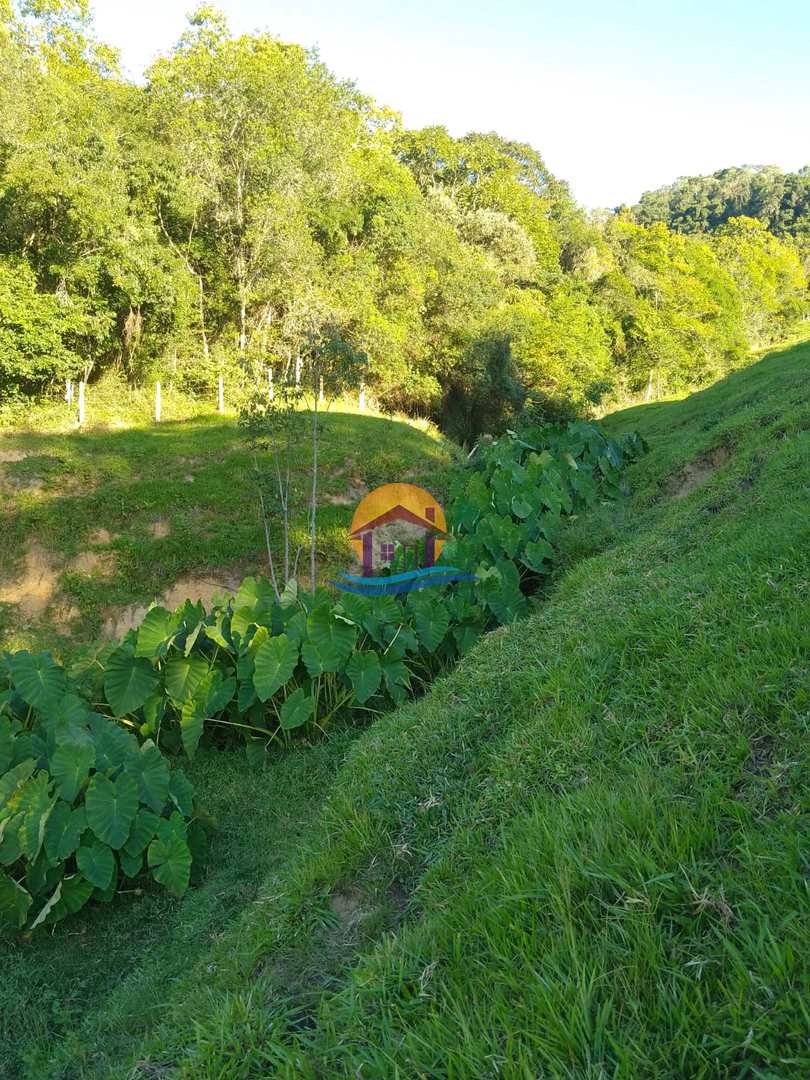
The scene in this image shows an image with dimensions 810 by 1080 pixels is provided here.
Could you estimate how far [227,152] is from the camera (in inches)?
696

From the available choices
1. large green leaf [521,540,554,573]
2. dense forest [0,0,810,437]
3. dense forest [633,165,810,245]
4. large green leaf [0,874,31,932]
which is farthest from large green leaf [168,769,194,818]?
dense forest [633,165,810,245]

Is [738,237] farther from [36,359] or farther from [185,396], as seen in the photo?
[36,359]

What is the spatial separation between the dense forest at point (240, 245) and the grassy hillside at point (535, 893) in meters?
6.47

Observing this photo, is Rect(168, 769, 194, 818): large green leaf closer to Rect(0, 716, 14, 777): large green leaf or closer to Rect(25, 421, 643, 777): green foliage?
Rect(25, 421, 643, 777): green foliage

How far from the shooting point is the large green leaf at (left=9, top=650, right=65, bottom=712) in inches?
165

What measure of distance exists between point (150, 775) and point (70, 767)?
1.35 feet

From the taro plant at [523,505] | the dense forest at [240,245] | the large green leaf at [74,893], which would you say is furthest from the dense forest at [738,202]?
the large green leaf at [74,893]

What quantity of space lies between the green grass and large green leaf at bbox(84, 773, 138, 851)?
6.46m

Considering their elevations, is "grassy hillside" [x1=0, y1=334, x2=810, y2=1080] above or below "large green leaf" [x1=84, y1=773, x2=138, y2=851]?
above

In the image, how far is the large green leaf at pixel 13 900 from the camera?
10.6ft

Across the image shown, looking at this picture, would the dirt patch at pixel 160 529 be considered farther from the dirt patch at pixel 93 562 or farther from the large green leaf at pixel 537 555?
the large green leaf at pixel 537 555

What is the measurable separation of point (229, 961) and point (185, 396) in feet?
55.6

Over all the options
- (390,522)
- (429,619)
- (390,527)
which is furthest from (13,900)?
(390,522)

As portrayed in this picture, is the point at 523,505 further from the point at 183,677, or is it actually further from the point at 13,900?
the point at 13,900
